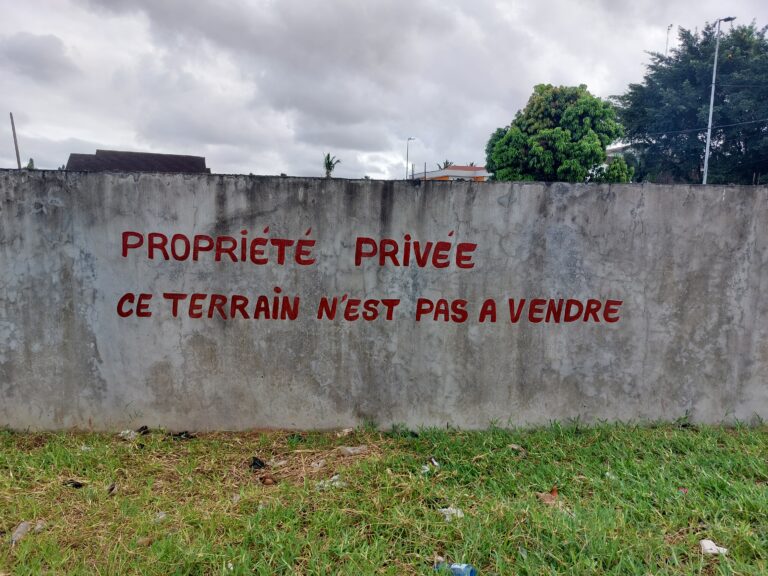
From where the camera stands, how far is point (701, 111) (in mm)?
21859

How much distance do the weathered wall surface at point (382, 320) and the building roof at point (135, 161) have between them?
18.1 m

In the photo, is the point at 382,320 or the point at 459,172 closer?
the point at 382,320

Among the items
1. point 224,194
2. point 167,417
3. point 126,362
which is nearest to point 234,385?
point 167,417

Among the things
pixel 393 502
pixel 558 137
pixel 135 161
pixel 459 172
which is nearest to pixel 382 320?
pixel 393 502

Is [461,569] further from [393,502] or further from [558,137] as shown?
[558,137]

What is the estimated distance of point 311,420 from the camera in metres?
3.32

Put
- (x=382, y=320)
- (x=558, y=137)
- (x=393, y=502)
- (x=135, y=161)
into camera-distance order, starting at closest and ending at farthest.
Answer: (x=393, y=502)
(x=382, y=320)
(x=558, y=137)
(x=135, y=161)

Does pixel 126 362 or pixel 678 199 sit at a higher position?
pixel 678 199

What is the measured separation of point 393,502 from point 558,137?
1896 cm

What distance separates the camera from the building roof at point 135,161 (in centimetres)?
2021

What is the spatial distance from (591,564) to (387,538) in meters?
0.82

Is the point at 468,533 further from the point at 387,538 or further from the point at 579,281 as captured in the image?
the point at 579,281

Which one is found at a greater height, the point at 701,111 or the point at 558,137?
the point at 701,111

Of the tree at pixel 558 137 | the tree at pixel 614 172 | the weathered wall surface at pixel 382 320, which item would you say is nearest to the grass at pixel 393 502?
the weathered wall surface at pixel 382 320
